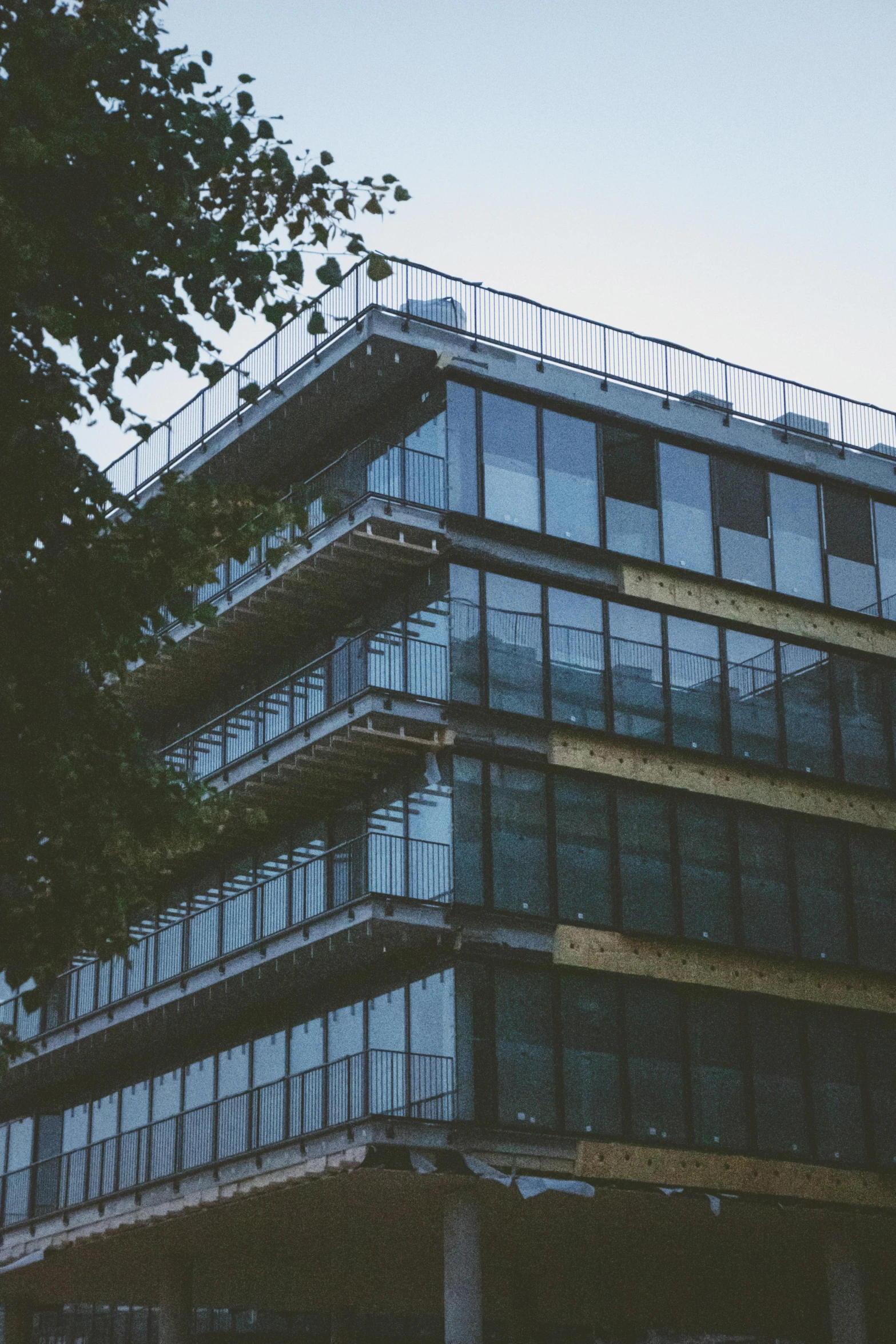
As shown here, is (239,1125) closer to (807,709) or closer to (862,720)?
(807,709)

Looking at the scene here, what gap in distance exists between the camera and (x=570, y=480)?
3481 cm

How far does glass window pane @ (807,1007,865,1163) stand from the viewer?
111ft

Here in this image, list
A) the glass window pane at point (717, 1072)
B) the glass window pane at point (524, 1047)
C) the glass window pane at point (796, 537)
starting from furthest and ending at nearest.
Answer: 1. the glass window pane at point (796, 537)
2. the glass window pane at point (717, 1072)
3. the glass window pane at point (524, 1047)

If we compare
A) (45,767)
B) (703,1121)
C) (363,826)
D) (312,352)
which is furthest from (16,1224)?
(45,767)

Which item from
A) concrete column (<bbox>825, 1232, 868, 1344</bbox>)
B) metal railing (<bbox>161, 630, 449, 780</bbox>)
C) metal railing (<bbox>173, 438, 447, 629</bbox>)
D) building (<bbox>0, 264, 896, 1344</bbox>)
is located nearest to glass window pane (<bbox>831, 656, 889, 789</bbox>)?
building (<bbox>0, 264, 896, 1344</bbox>)

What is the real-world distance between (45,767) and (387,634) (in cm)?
1717

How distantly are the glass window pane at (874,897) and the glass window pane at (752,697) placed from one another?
2366 mm

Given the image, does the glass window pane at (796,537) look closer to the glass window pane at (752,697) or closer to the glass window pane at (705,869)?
the glass window pane at (752,697)

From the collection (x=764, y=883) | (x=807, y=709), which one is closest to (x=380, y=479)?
(x=807, y=709)

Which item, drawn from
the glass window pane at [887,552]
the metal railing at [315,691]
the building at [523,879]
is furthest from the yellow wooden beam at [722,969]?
the glass window pane at [887,552]

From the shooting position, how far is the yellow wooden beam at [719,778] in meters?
33.4

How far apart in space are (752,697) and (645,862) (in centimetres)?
396

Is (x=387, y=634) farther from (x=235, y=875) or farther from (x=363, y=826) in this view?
(x=235, y=875)

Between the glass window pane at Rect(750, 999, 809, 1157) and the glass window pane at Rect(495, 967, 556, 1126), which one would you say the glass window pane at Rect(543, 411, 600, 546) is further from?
the glass window pane at Rect(750, 999, 809, 1157)
